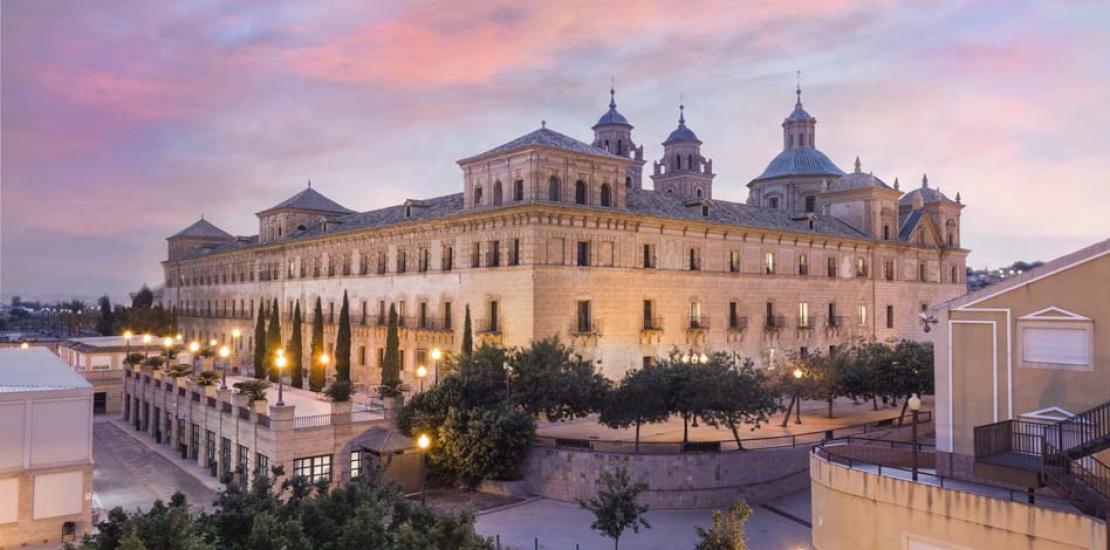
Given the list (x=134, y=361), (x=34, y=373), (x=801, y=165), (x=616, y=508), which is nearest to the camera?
(x=616, y=508)

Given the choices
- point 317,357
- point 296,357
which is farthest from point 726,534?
point 296,357

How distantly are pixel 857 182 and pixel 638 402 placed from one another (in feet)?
114

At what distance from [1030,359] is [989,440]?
314cm

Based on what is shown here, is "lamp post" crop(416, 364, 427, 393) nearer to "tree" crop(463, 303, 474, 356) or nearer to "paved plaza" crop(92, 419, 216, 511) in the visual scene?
"tree" crop(463, 303, 474, 356)

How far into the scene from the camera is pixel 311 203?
63.3 metres

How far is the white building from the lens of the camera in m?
24.8

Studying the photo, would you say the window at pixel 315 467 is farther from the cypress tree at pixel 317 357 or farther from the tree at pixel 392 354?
the cypress tree at pixel 317 357

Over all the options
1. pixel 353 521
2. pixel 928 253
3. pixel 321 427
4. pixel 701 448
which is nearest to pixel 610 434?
pixel 701 448

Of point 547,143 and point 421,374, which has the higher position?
point 547,143

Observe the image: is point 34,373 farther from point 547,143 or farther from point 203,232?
point 203,232

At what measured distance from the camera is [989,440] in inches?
719

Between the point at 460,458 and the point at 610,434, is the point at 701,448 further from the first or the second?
the point at 460,458

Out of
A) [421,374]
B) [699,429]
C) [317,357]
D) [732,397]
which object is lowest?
[699,429]

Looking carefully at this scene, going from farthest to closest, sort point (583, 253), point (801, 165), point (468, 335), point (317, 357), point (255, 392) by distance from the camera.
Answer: point (801, 165) < point (317, 357) < point (583, 253) < point (468, 335) < point (255, 392)
